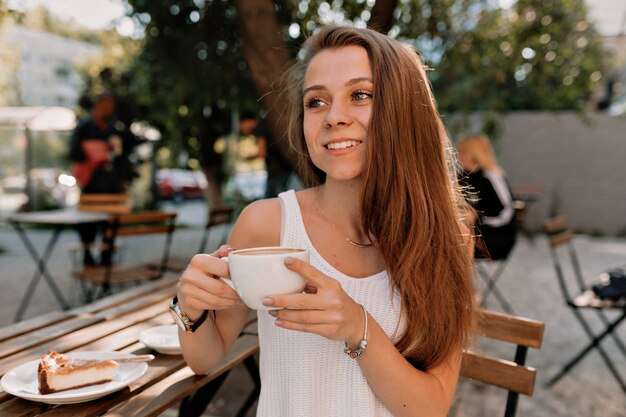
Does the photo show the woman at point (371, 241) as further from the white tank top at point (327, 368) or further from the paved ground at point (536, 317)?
the paved ground at point (536, 317)

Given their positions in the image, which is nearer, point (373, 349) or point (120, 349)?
point (373, 349)

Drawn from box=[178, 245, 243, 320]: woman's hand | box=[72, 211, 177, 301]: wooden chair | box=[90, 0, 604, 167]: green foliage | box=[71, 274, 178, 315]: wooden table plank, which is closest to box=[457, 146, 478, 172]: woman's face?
box=[90, 0, 604, 167]: green foliage

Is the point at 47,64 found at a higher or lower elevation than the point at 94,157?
higher

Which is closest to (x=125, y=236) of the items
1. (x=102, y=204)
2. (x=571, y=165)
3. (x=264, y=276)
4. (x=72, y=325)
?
(x=102, y=204)

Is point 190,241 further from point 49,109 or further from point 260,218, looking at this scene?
point 260,218

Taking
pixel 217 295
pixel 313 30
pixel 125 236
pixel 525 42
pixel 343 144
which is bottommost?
pixel 125 236

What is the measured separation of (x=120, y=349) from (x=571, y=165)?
11640mm

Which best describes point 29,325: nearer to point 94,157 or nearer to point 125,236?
point 125,236

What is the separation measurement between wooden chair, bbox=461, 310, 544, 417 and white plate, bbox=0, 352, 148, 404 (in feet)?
3.12

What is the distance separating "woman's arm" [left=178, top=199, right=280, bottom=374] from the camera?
995mm

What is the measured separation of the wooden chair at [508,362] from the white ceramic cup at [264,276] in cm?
93

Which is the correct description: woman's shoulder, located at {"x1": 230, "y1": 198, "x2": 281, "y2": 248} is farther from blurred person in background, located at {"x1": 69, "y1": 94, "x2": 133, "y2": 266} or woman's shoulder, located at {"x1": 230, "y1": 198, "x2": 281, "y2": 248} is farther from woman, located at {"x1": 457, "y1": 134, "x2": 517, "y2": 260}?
blurred person in background, located at {"x1": 69, "y1": 94, "x2": 133, "y2": 266}

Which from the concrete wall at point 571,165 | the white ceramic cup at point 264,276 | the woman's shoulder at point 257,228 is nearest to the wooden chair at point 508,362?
the woman's shoulder at point 257,228

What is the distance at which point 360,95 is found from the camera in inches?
47.9
